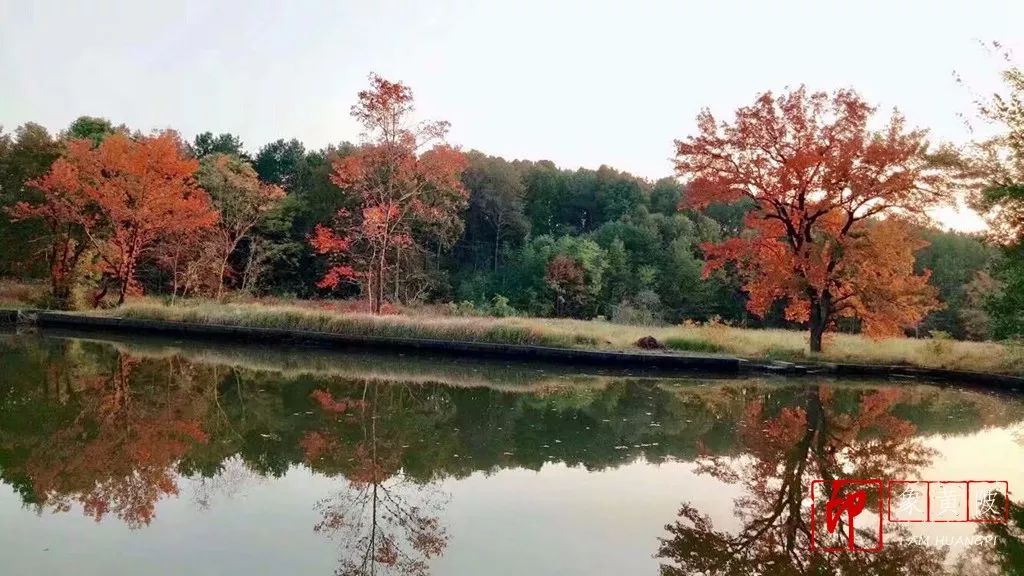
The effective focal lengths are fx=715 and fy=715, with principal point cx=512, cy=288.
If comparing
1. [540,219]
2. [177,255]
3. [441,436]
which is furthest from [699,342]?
[540,219]

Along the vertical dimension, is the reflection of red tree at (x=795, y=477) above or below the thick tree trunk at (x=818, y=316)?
below

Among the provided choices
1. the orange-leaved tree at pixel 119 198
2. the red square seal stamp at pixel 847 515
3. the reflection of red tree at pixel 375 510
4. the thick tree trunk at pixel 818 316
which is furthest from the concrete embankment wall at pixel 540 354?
the red square seal stamp at pixel 847 515

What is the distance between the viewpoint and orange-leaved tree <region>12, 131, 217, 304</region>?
75.4 feet

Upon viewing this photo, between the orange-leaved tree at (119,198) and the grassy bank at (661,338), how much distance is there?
5.29 meters

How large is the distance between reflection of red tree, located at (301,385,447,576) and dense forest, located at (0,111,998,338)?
17752mm

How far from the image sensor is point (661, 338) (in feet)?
56.7

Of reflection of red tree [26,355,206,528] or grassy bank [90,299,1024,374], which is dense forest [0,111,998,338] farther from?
reflection of red tree [26,355,206,528]

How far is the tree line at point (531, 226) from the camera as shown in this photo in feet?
49.8

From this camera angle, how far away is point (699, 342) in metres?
16.4

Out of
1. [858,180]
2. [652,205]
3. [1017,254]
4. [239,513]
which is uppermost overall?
[652,205]

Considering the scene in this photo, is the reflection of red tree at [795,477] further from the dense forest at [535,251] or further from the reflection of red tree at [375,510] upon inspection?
the dense forest at [535,251]

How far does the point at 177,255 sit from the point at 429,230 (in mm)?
11215

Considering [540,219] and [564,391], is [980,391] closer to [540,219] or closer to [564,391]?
[564,391]

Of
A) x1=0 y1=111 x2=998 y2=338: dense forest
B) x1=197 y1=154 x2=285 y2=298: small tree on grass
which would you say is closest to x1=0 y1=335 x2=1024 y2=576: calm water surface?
x1=0 y1=111 x2=998 y2=338: dense forest
